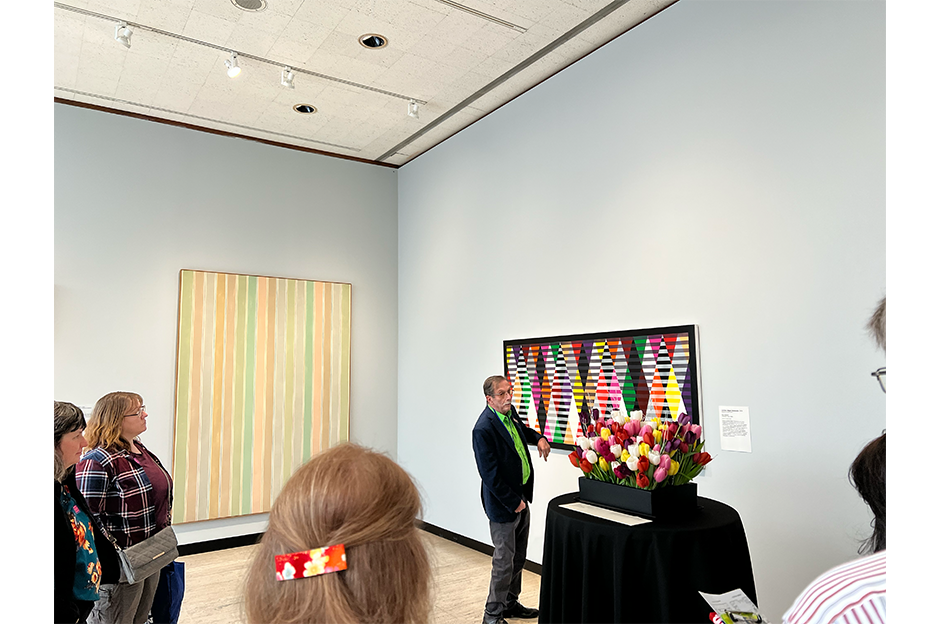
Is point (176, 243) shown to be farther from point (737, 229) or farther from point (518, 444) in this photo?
point (737, 229)

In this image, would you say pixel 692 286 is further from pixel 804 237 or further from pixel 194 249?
pixel 194 249

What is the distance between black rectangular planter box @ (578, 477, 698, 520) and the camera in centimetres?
253

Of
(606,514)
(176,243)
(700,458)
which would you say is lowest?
(606,514)

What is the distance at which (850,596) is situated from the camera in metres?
0.86

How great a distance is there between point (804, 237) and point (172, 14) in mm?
3864

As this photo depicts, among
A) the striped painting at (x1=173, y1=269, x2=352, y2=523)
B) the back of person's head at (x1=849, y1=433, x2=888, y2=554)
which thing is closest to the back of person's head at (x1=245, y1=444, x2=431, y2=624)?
the back of person's head at (x1=849, y1=433, x2=888, y2=554)

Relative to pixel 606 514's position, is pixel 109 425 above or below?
above

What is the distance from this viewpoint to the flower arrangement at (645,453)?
2.57 meters

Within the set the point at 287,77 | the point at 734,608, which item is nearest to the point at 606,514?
the point at 734,608

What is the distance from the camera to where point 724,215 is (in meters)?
3.52

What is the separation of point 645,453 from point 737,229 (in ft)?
5.01

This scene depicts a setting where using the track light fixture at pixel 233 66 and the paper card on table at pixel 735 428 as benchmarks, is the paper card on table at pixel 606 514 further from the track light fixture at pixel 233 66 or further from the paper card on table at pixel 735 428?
the track light fixture at pixel 233 66

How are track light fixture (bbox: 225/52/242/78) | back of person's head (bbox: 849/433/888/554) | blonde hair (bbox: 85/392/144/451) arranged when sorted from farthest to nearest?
1. track light fixture (bbox: 225/52/242/78)
2. blonde hair (bbox: 85/392/144/451)
3. back of person's head (bbox: 849/433/888/554)

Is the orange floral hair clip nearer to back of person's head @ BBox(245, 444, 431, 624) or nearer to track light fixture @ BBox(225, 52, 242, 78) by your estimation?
back of person's head @ BBox(245, 444, 431, 624)
